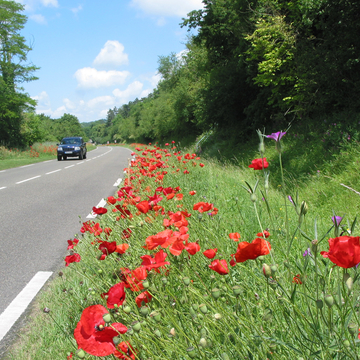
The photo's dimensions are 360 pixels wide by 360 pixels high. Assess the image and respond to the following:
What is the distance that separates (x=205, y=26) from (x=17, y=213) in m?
13.6

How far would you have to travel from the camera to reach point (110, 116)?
17025 cm

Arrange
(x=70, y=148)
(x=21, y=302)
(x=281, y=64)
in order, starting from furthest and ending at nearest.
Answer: (x=70, y=148) < (x=281, y=64) < (x=21, y=302)

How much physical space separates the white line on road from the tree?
29471mm

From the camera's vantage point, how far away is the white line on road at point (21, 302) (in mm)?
2463

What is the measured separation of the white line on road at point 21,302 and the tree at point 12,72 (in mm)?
29471

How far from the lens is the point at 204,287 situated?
4.35 feet

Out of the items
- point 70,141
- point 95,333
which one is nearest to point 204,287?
point 95,333

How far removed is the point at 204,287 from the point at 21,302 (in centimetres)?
215

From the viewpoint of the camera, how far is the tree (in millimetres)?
29391

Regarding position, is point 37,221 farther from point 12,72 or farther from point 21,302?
point 12,72

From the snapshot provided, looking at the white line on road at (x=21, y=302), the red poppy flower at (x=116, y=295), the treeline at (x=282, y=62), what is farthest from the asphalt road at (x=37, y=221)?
the treeline at (x=282, y=62)

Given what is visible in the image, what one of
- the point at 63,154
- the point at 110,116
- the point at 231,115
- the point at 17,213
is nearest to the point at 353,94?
the point at 231,115

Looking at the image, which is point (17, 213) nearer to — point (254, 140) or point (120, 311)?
point (120, 311)

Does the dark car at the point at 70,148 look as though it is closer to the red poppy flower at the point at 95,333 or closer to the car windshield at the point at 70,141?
the car windshield at the point at 70,141
